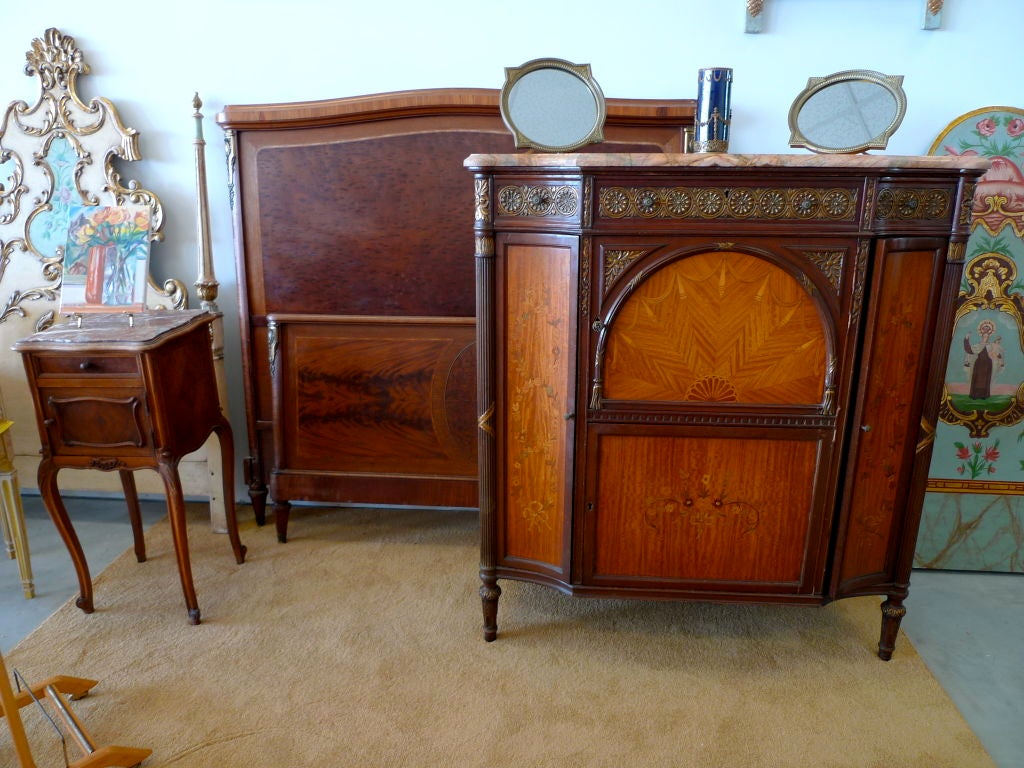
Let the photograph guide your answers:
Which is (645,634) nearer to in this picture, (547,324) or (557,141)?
(547,324)

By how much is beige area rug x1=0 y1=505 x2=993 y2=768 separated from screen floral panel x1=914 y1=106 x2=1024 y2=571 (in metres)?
0.46

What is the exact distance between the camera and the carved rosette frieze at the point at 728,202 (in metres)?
1.71

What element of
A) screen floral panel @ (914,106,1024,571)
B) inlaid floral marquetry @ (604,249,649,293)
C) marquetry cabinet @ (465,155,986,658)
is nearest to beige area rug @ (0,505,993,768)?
marquetry cabinet @ (465,155,986,658)

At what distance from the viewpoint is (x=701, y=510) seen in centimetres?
195

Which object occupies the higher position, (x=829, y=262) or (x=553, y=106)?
(x=553, y=106)

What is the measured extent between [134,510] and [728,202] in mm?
2096

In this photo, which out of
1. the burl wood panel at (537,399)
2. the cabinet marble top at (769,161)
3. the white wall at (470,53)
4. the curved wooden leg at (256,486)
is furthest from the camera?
the curved wooden leg at (256,486)

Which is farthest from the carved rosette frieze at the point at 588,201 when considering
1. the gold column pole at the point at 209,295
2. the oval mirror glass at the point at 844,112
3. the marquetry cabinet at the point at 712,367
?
the gold column pole at the point at 209,295

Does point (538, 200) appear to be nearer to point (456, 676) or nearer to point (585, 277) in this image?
point (585, 277)

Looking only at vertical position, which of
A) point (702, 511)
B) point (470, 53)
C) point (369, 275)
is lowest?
point (702, 511)

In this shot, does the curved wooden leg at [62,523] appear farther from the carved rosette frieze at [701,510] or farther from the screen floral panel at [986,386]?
the screen floral panel at [986,386]

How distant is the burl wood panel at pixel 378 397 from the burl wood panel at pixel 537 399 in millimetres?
495

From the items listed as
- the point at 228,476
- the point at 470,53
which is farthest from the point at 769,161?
the point at 228,476

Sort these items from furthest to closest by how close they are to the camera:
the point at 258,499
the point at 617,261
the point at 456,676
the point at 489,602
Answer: the point at 258,499, the point at 489,602, the point at 456,676, the point at 617,261
